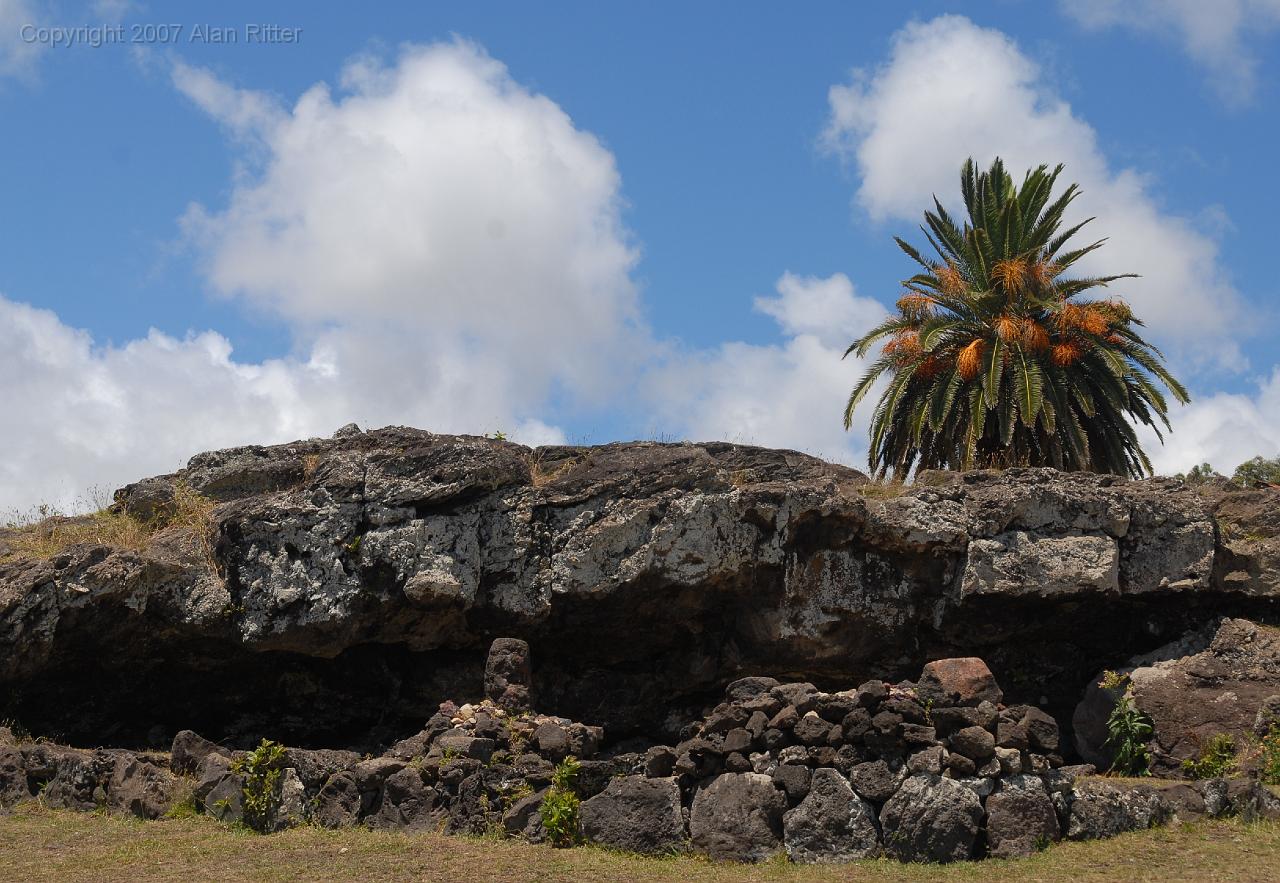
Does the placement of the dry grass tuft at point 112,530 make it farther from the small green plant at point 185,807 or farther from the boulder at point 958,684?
the boulder at point 958,684

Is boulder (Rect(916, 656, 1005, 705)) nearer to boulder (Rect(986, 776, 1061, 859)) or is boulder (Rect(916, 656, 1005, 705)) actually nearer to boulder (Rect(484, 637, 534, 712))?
boulder (Rect(986, 776, 1061, 859))

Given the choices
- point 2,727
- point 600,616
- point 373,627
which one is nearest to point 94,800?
point 2,727

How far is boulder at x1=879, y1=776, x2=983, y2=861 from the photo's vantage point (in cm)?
1462

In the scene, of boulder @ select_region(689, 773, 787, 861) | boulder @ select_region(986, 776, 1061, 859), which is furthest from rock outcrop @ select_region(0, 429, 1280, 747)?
boulder @ select_region(986, 776, 1061, 859)

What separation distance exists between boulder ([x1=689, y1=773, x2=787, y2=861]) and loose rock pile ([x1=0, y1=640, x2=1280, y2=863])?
2 cm

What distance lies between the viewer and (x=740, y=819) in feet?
50.2

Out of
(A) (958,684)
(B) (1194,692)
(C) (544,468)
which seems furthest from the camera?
(C) (544,468)

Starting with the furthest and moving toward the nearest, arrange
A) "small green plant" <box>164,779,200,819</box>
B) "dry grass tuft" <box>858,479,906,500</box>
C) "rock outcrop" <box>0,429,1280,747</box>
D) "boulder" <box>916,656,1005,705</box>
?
"dry grass tuft" <box>858,479,906,500</box> → "rock outcrop" <box>0,429,1280,747</box> → "small green plant" <box>164,779,200,819</box> → "boulder" <box>916,656,1005,705</box>

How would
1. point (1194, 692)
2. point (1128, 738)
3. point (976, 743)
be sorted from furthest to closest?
point (1194, 692) → point (1128, 738) → point (976, 743)

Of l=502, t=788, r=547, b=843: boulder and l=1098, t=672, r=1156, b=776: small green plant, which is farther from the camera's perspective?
l=1098, t=672, r=1156, b=776: small green plant

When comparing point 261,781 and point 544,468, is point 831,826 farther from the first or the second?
point 544,468

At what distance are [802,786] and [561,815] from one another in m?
2.97

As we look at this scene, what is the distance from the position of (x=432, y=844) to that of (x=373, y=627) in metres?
6.83

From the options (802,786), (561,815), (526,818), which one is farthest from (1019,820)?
(526,818)
